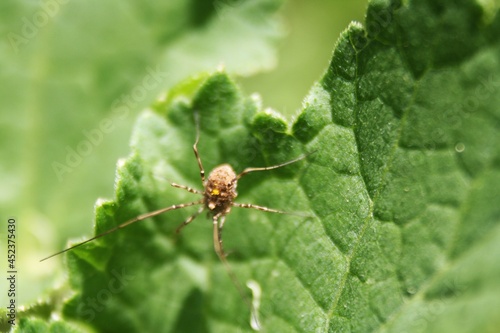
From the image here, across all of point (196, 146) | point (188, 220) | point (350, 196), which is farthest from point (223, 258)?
point (350, 196)

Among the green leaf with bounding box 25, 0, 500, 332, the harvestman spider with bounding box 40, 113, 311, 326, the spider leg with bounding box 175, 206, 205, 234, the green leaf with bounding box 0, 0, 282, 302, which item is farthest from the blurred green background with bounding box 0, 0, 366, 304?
the green leaf with bounding box 25, 0, 500, 332

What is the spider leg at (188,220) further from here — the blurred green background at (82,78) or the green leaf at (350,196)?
the blurred green background at (82,78)

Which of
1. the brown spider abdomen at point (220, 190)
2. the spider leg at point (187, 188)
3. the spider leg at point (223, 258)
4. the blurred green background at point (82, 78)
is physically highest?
the blurred green background at point (82, 78)

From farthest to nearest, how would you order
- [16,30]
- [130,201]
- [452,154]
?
[16,30] → [130,201] → [452,154]

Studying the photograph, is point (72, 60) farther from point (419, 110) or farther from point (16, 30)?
point (419, 110)

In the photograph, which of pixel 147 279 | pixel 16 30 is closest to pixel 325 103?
pixel 147 279

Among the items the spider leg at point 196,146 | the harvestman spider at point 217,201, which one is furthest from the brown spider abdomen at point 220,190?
the spider leg at point 196,146
